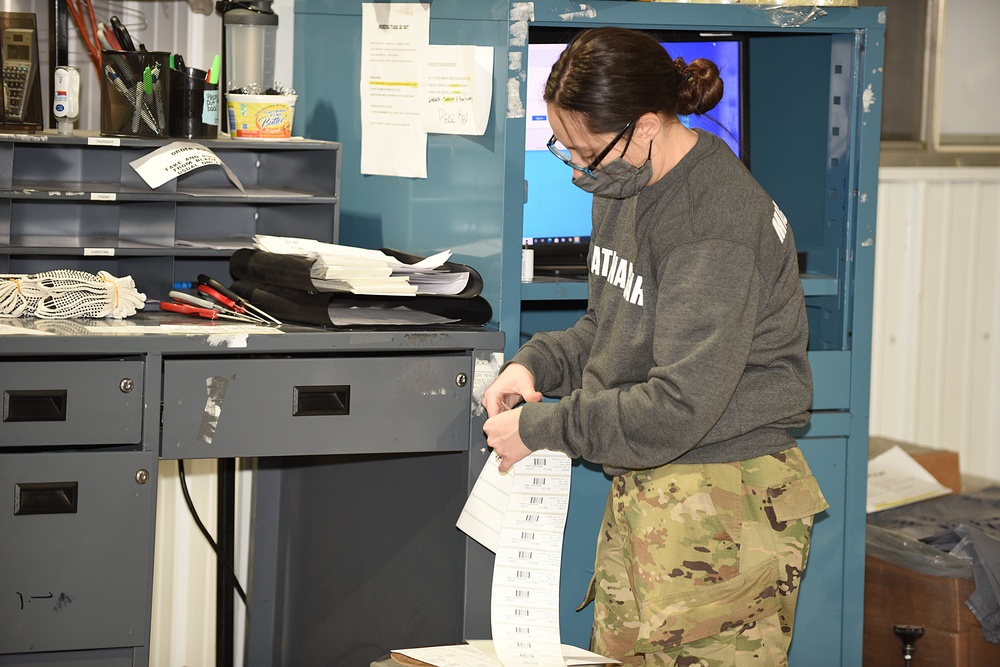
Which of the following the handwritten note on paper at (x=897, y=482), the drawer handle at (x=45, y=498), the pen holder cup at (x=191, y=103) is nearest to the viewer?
the drawer handle at (x=45, y=498)

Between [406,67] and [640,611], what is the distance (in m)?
0.85

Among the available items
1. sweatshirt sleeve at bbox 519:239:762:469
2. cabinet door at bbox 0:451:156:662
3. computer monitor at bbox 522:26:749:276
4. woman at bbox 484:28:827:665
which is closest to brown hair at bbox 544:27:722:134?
woman at bbox 484:28:827:665

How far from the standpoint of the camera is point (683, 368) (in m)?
1.16

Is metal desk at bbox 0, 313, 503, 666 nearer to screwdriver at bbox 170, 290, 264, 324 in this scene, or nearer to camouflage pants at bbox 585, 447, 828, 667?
screwdriver at bbox 170, 290, 264, 324

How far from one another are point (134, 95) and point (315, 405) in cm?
63

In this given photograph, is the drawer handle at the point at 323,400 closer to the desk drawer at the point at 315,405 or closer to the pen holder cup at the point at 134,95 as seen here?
the desk drawer at the point at 315,405

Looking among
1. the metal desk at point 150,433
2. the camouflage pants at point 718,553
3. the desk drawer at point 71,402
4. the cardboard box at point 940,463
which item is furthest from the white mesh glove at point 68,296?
the cardboard box at point 940,463

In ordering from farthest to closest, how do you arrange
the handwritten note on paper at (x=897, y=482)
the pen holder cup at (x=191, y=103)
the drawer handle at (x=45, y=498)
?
1. the handwritten note on paper at (x=897, y=482)
2. the pen holder cup at (x=191, y=103)
3. the drawer handle at (x=45, y=498)

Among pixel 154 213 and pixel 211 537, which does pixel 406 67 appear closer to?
pixel 154 213

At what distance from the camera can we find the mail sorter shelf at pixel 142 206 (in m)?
1.67

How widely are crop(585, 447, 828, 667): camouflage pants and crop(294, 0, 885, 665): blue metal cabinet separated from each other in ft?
1.09

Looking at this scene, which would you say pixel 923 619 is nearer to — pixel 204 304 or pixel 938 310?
pixel 938 310

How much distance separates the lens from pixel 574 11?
1531mm

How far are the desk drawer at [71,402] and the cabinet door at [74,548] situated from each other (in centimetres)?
2
